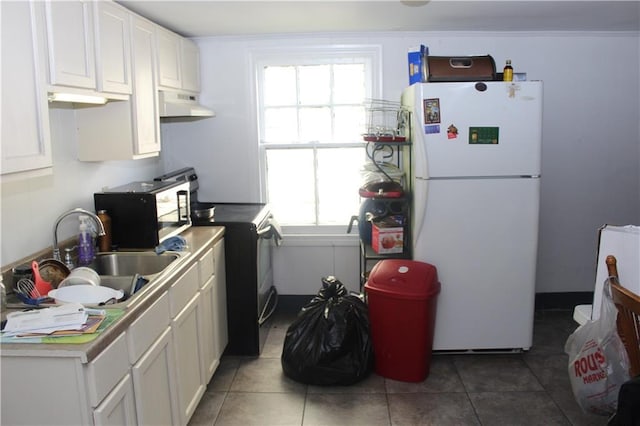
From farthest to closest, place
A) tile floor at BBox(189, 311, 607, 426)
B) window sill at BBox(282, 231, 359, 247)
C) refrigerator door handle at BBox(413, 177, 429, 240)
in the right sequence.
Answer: window sill at BBox(282, 231, 359, 247)
refrigerator door handle at BBox(413, 177, 429, 240)
tile floor at BBox(189, 311, 607, 426)

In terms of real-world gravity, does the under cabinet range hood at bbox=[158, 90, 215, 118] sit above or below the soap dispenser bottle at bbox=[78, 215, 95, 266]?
above

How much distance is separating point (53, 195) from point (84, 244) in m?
0.27

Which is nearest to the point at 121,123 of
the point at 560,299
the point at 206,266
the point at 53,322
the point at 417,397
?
the point at 206,266

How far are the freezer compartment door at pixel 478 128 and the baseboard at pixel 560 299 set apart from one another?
1.39 meters

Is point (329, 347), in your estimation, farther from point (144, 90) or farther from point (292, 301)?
point (144, 90)

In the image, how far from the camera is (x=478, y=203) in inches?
122

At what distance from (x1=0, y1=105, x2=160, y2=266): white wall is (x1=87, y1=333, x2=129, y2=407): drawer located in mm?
701

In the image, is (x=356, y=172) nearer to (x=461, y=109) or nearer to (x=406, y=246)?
(x=406, y=246)

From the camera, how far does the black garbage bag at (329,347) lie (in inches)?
114

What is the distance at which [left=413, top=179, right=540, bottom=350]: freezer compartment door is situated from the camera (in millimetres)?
3092

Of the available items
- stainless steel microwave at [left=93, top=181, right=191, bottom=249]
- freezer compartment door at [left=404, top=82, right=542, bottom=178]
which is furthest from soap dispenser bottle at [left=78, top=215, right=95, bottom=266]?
freezer compartment door at [left=404, top=82, right=542, bottom=178]

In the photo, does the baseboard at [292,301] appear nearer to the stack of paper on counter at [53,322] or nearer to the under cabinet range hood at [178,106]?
the under cabinet range hood at [178,106]

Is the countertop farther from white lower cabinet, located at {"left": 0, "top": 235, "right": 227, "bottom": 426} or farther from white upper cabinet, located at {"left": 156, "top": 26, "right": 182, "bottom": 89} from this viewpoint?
white upper cabinet, located at {"left": 156, "top": 26, "right": 182, "bottom": 89}

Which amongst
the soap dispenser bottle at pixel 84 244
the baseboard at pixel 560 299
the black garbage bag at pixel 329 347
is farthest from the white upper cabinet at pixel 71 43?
the baseboard at pixel 560 299
